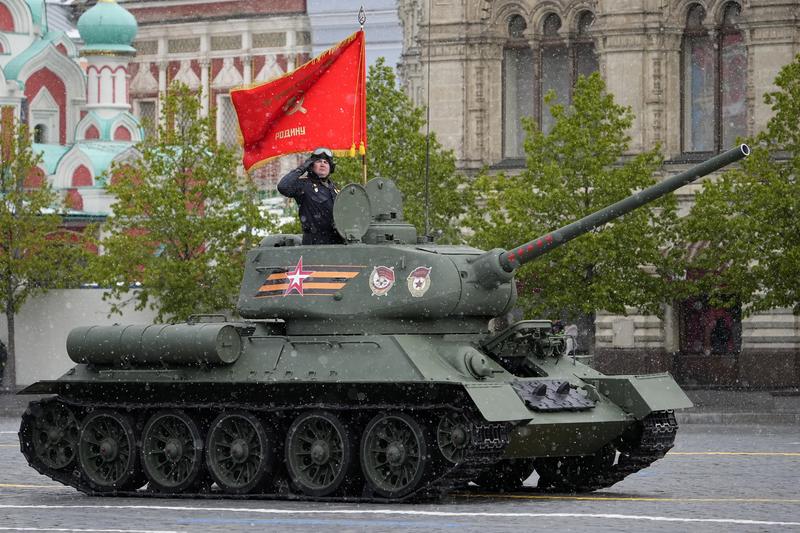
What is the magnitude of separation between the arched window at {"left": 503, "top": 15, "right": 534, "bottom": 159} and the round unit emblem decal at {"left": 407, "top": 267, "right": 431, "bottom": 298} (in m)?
29.7

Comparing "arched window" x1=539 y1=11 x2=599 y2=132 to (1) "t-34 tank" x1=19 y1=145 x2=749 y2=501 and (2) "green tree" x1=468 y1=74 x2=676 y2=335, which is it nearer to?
(2) "green tree" x1=468 y1=74 x2=676 y2=335

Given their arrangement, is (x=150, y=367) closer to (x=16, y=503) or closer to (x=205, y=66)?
(x=16, y=503)

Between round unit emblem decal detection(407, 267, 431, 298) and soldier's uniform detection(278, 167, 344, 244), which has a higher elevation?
soldier's uniform detection(278, 167, 344, 244)

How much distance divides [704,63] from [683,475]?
85.2ft

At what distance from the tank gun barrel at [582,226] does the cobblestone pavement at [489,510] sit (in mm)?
2152

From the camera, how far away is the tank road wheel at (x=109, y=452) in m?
20.0

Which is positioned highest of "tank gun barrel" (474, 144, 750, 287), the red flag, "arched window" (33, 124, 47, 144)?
"arched window" (33, 124, 47, 144)

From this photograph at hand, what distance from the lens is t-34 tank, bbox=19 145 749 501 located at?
1831 centimetres

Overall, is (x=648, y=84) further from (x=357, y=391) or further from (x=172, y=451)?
(x=357, y=391)

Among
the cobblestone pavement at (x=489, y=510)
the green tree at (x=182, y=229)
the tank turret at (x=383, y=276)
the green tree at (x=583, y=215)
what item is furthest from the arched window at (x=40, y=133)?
the tank turret at (x=383, y=276)

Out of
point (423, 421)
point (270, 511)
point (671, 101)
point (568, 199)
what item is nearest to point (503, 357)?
point (423, 421)

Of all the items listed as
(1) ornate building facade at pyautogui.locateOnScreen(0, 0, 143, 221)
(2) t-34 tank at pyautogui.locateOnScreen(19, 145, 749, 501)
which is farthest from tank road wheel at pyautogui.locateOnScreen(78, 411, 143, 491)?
(1) ornate building facade at pyautogui.locateOnScreen(0, 0, 143, 221)

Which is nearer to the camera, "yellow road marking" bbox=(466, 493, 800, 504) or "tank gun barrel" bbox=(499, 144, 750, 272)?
"yellow road marking" bbox=(466, 493, 800, 504)

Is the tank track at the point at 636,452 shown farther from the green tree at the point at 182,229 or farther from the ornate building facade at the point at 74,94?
the ornate building facade at the point at 74,94
